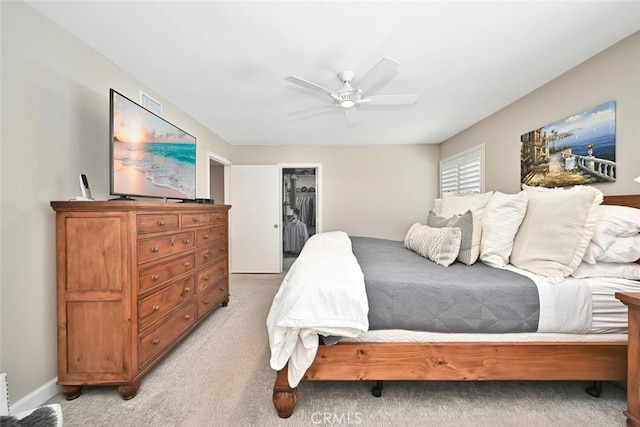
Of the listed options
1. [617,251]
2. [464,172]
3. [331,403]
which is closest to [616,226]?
[617,251]

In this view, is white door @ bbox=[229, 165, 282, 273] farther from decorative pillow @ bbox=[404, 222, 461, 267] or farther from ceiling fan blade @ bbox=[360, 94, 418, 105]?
decorative pillow @ bbox=[404, 222, 461, 267]

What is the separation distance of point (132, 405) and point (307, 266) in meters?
1.28

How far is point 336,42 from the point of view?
176cm

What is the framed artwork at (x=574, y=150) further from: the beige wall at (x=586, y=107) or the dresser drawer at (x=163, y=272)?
the dresser drawer at (x=163, y=272)

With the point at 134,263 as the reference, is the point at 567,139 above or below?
above

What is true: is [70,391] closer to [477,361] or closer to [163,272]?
[163,272]

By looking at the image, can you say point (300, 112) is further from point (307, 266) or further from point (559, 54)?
point (559, 54)

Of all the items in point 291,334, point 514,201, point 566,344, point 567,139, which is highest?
point 567,139

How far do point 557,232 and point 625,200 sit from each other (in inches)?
22.2

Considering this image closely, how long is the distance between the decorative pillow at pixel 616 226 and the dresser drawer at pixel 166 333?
2.80m

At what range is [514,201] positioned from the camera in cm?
188

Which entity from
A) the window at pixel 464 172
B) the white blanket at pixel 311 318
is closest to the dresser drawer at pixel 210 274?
the white blanket at pixel 311 318

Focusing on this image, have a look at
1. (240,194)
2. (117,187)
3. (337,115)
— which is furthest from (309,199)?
(117,187)

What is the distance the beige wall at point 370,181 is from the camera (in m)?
4.61
